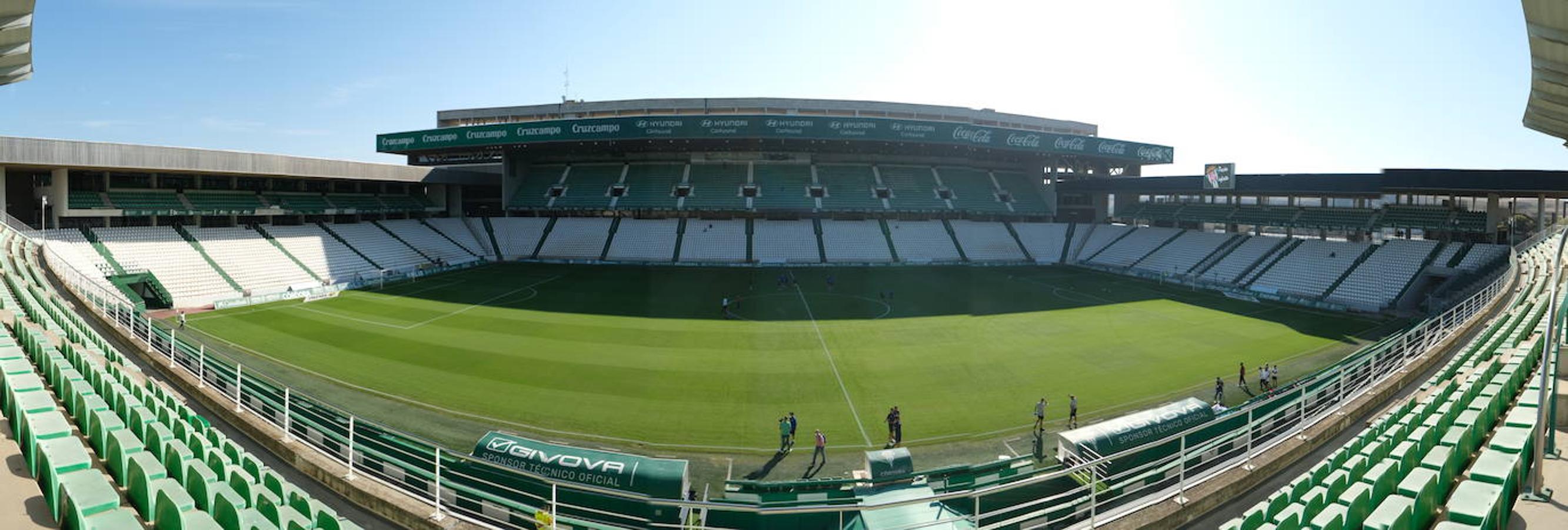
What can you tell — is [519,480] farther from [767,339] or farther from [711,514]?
[767,339]

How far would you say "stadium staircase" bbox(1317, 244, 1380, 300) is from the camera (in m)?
33.7

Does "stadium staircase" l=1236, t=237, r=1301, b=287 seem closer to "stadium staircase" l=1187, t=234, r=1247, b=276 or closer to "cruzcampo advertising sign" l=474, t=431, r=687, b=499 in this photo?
"stadium staircase" l=1187, t=234, r=1247, b=276

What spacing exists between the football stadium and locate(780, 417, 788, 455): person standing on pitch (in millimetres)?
492

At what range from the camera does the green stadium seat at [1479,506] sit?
197 inches

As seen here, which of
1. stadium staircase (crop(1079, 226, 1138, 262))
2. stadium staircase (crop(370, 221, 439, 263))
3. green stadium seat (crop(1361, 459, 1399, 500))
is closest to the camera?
green stadium seat (crop(1361, 459, 1399, 500))

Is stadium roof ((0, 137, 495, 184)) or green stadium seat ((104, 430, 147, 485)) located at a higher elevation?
stadium roof ((0, 137, 495, 184))

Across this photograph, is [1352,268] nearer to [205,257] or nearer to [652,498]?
[652,498]

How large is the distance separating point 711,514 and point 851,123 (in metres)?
40.0

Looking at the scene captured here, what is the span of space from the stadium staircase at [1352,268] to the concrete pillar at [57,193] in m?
62.8

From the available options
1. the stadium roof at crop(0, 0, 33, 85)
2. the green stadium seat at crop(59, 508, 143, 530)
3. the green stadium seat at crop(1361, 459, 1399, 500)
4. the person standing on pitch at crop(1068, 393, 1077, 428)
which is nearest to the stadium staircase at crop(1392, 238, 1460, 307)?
the person standing on pitch at crop(1068, 393, 1077, 428)

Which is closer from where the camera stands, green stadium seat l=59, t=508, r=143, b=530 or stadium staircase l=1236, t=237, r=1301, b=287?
green stadium seat l=59, t=508, r=143, b=530

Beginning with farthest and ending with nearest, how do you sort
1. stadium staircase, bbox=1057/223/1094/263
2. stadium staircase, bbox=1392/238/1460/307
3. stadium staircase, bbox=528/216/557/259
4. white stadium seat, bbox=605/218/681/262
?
stadium staircase, bbox=1057/223/1094/263 < stadium staircase, bbox=528/216/557/259 < white stadium seat, bbox=605/218/681/262 < stadium staircase, bbox=1392/238/1460/307

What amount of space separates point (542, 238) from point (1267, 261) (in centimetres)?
4918

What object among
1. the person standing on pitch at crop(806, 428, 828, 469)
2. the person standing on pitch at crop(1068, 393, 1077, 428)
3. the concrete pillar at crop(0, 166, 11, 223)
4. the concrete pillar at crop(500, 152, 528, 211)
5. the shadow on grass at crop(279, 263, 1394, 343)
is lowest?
the person standing on pitch at crop(806, 428, 828, 469)
